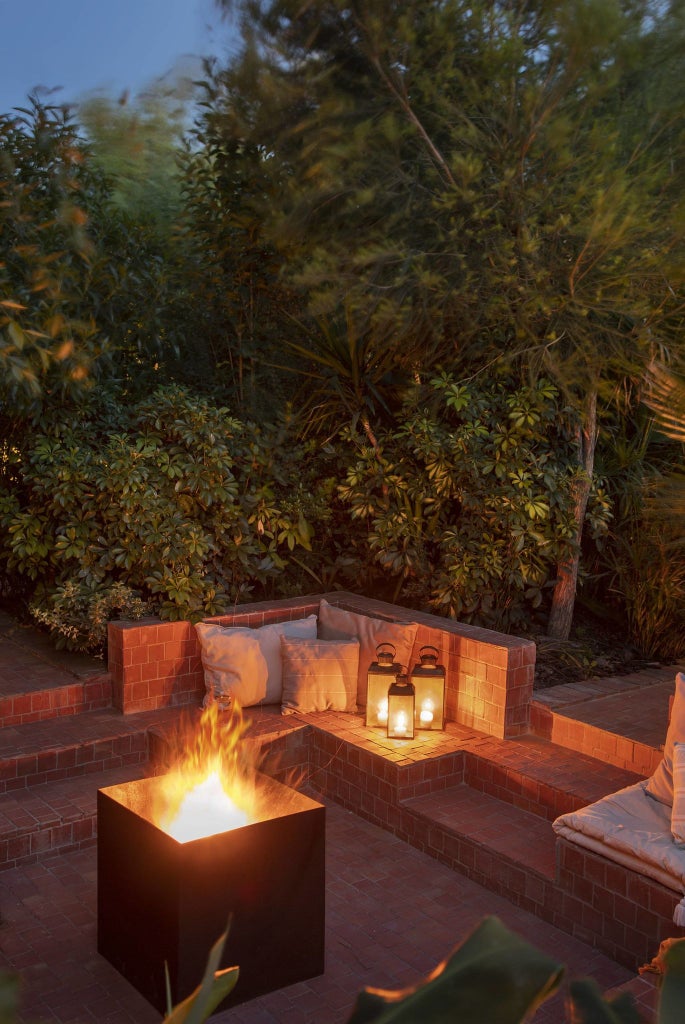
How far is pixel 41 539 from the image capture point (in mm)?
5449

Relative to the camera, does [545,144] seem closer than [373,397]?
Yes

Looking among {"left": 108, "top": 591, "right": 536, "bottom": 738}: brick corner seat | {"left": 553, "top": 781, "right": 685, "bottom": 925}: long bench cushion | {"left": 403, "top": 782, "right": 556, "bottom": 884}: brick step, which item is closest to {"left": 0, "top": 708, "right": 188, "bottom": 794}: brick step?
{"left": 108, "top": 591, "right": 536, "bottom": 738}: brick corner seat

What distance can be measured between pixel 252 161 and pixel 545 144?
1.89 metres

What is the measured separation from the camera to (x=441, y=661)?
5.09 meters

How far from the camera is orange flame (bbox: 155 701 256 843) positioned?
10.6 feet

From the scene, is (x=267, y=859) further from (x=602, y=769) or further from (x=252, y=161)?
(x=252, y=161)

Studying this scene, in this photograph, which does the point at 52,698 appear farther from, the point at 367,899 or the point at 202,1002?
the point at 202,1002

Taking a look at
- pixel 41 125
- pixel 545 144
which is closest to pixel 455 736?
pixel 545 144

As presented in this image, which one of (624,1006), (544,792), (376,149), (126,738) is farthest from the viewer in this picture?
(376,149)

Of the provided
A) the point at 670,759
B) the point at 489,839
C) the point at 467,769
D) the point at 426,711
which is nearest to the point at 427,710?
the point at 426,711

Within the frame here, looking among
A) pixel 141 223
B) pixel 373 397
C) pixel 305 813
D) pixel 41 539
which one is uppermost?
pixel 141 223

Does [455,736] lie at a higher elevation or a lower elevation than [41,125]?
lower

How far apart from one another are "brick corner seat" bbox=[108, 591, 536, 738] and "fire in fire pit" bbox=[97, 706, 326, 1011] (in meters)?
1.62

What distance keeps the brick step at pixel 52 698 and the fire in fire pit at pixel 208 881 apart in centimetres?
159
